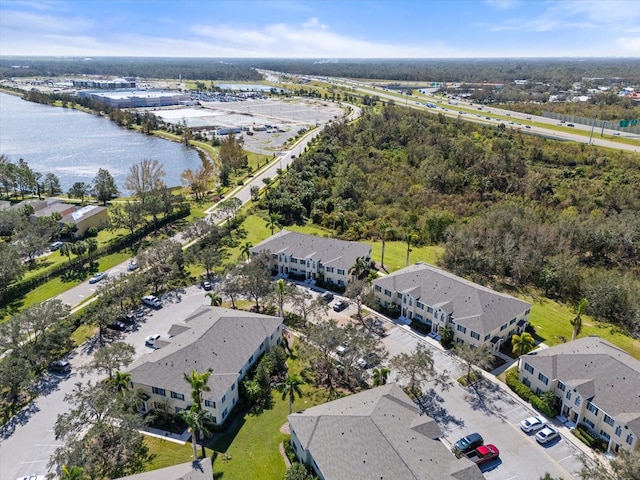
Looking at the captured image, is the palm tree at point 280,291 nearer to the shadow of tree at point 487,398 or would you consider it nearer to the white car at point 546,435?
the shadow of tree at point 487,398

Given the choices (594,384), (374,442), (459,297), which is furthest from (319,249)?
(594,384)

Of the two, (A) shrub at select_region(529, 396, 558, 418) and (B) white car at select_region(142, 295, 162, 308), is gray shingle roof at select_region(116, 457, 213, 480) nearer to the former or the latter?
(B) white car at select_region(142, 295, 162, 308)

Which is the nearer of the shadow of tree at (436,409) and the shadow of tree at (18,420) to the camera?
the shadow of tree at (18,420)

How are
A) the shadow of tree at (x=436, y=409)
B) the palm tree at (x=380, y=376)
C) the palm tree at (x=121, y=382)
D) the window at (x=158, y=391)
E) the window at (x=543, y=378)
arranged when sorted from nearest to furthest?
the palm tree at (x=121, y=382)
the shadow of tree at (x=436, y=409)
the window at (x=158, y=391)
the palm tree at (x=380, y=376)
the window at (x=543, y=378)

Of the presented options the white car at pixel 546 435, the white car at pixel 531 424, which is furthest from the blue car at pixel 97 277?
the white car at pixel 546 435

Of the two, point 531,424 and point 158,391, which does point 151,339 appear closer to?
point 158,391

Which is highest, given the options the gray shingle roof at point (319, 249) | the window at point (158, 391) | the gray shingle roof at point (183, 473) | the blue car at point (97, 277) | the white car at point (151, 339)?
the gray shingle roof at point (319, 249)

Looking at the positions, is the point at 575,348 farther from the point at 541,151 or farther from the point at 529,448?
the point at 541,151

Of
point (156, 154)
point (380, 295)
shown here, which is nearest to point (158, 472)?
point (380, 295)

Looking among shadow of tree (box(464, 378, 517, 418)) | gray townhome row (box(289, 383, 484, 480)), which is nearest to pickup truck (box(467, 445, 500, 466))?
gray townhome row (box(289, 383, 484, 480))
